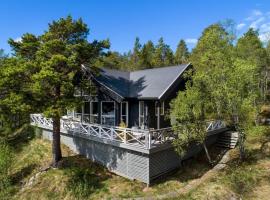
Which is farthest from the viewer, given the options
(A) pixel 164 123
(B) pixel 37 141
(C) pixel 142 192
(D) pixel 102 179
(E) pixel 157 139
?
(B) pixel 37 141

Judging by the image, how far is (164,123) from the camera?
57.8 feet

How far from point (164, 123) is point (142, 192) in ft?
21.6

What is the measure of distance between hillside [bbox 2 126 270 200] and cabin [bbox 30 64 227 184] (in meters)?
0.72

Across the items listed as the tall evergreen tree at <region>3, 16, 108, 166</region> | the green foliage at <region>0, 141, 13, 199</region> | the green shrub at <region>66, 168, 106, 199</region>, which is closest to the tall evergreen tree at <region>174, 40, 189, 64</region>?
the tall evergreen tree at <region>3, 16, 108, 166</region>

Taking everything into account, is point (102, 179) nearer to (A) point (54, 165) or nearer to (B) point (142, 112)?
(A) point (54, 165)

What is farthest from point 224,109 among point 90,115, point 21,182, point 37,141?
point 37,141

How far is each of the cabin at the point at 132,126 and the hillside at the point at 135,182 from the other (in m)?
0.72

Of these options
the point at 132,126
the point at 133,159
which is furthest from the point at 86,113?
the point at 133,159

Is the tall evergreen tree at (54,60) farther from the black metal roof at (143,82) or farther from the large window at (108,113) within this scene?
the large window at (108,113)

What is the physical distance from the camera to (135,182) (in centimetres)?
1327

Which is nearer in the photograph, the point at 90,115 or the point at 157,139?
the point at 157,139

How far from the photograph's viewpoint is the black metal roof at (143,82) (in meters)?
16.5

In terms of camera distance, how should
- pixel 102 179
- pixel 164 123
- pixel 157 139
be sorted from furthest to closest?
1. pixel 164 123
2. pixel 102 179
3. pixel 157 139

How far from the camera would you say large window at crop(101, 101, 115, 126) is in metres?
17.8
